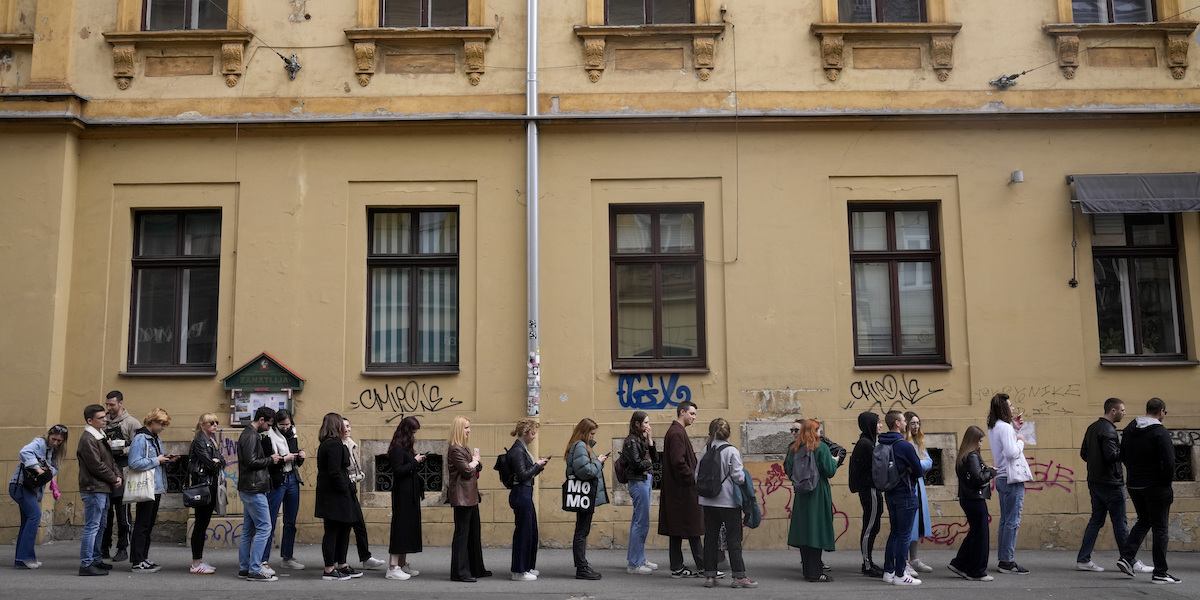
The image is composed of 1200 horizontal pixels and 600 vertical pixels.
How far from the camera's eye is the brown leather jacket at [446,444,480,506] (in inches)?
350

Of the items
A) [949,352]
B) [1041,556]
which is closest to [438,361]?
[949,352]

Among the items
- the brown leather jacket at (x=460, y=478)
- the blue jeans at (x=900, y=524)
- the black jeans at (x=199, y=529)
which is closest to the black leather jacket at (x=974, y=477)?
the blue jeans at (x=900, y=524)

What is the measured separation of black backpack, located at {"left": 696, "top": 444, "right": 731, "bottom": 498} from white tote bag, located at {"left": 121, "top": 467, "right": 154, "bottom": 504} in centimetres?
528

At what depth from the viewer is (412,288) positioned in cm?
1179

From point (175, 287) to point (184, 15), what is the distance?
11.3 ft

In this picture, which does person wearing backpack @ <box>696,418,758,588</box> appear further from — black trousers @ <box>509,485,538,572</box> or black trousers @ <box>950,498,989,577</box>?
black trousers @ <box>950,498,989,577</box>

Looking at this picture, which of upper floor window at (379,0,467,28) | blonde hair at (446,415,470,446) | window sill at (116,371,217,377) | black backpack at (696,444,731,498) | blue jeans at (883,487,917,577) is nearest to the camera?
black backpack at (696,444,731,498)

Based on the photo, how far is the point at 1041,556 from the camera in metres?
10.5

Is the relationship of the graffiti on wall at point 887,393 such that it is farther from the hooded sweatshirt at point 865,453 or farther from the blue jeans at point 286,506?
the blue jeans at point 286,506

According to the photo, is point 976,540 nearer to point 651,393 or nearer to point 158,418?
point 651,393

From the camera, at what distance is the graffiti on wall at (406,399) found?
1127 cm

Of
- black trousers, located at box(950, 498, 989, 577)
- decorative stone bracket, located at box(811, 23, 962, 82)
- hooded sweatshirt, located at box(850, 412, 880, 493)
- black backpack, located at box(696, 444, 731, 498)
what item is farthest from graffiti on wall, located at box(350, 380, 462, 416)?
decorative stone bracket, located at box(811, 23, 962, 82)

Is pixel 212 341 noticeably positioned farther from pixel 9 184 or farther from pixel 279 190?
pixel 9 184

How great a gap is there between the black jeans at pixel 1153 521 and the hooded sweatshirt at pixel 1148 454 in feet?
0.23
